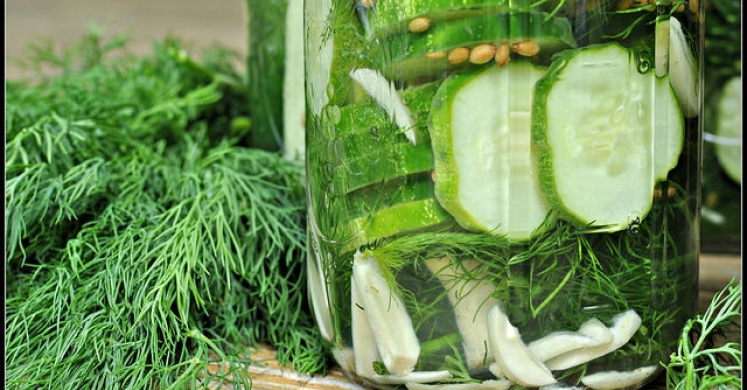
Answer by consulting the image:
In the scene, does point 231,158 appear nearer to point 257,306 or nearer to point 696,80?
point 257,306

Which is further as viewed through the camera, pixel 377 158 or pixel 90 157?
pixel 90 157

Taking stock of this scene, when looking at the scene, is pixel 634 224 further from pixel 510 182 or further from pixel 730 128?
pixel 730 128

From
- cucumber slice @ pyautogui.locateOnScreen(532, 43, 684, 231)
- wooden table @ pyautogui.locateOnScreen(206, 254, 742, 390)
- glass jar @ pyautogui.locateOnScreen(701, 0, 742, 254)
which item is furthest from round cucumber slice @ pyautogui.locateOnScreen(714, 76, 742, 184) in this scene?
cucumber slice @ pyautogui.locateOnScreen(532, 43, 684, 231)

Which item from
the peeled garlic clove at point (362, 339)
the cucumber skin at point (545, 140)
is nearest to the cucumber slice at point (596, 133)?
the cucumber skin at point (545, 140)

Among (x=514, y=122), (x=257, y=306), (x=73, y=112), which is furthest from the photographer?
(x=73, y=112)

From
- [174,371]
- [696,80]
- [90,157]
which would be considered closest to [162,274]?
→ [174,371]

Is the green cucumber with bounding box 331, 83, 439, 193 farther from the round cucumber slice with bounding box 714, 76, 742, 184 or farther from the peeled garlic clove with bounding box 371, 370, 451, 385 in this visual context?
the round cucumber slice with bounding box 714, 76, 742, 184

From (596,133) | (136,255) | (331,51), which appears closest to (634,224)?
(596,133)
